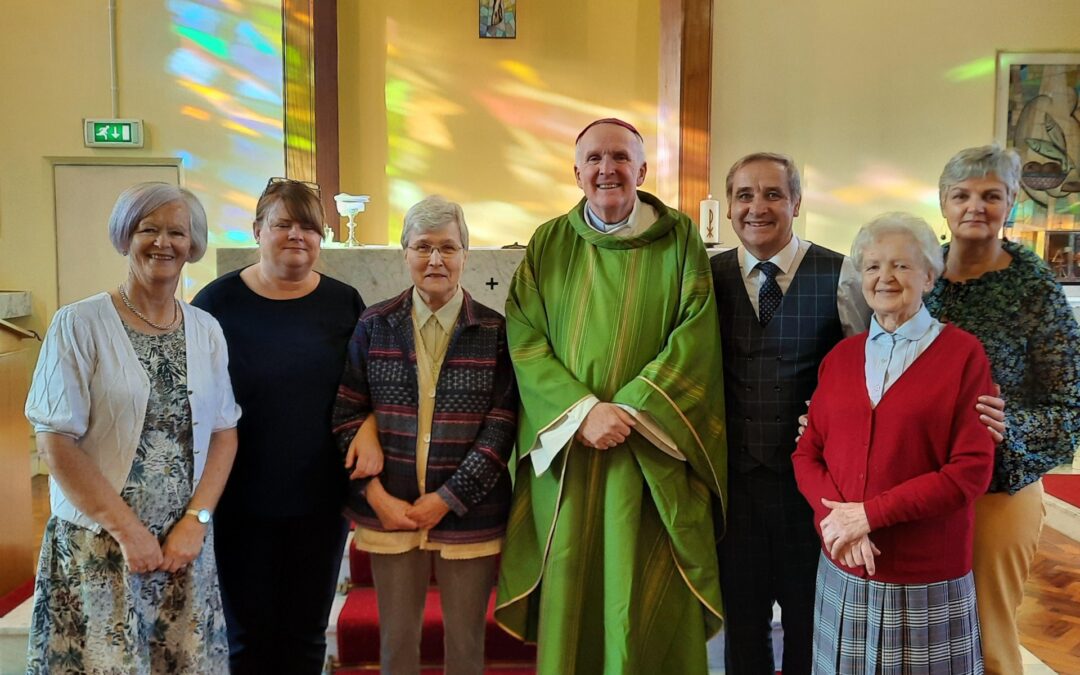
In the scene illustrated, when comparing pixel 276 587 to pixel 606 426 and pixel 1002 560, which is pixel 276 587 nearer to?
pixel 606 426

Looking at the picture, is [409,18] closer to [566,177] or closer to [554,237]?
[566,177]

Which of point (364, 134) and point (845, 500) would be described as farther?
point (364, 134)

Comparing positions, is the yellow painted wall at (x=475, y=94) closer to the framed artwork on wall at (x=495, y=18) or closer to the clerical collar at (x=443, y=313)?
the framed artwork on wall at (x=495, y=18)

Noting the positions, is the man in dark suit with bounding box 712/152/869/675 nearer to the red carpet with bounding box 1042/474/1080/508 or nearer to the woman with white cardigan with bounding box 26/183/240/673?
the woman with white cardigan with bounding box 26/183/240/673

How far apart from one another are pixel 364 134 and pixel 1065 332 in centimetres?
485

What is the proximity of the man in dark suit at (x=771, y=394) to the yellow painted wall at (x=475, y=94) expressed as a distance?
398 cm

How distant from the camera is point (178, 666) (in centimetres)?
165

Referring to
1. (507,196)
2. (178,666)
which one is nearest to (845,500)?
(178,666)

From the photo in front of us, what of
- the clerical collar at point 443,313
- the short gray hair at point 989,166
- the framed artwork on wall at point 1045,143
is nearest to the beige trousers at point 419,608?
the clerical collar at point 443,313

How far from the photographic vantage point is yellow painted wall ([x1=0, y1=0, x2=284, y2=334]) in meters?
5.36

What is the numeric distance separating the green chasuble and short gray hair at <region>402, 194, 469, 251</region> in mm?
273

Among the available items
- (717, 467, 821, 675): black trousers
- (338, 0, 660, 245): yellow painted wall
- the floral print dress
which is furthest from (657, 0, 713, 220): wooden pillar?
the floral print dress

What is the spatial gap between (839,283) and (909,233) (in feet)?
0.97

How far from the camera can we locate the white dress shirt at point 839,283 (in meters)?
1.87
